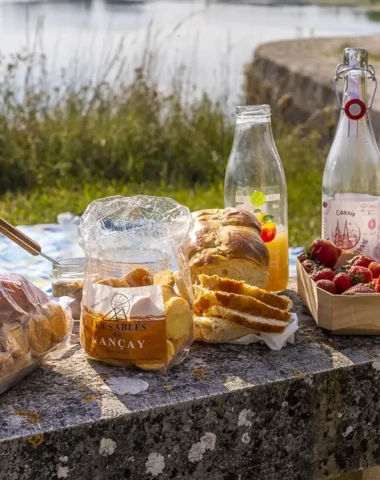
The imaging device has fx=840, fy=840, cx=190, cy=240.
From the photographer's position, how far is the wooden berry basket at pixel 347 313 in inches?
63.9

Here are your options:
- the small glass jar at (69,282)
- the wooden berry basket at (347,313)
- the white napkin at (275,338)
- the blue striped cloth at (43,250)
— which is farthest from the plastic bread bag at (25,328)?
the blue striped cloth at (43,250)

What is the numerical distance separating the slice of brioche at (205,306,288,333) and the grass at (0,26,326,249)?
3309mm

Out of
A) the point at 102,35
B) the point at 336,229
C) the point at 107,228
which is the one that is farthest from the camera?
the point at 102,35

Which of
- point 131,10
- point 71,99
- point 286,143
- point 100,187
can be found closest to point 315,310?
point 100,187

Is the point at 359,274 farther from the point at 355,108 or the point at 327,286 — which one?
the point at 355,108

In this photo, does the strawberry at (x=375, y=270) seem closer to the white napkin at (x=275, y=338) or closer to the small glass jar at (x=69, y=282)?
the white napkin at (x=275, y=338)

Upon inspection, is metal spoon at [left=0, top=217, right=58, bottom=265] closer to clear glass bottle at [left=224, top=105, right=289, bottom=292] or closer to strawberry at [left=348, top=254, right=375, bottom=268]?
clear glass bottle at [left=224, top=105, right=289, bottom=292]

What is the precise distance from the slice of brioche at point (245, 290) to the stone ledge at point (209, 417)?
9 cm

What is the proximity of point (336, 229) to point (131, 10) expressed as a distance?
298 inches

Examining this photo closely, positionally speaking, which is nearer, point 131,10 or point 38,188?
point 38,188

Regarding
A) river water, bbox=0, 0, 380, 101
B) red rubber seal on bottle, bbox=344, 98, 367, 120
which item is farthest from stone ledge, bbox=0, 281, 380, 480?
river water, bbox=0, 0, 380, 101

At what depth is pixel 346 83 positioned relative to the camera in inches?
76.5

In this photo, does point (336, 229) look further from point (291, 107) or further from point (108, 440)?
point (291, 107)

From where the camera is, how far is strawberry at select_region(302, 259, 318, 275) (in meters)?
1.81
